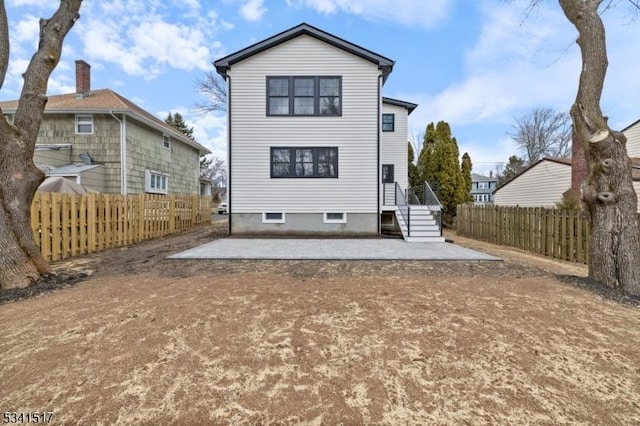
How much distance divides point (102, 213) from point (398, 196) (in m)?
11.8

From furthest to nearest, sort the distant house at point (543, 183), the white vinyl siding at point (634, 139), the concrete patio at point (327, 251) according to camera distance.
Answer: the white vinyl siding at point (634, 139)
the distant house at point (543, 183)
the concrete patio at point (327, 251)

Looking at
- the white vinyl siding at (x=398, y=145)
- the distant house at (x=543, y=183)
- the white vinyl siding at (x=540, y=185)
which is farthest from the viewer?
the white vinyl siding at (x=540, y=185)

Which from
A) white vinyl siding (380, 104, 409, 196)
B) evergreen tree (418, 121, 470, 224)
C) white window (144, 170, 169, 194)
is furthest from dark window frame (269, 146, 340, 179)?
white window (144, 170, 169, 194)

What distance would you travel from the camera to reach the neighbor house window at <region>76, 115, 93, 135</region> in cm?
1552

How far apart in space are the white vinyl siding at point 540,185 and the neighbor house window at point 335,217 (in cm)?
1414

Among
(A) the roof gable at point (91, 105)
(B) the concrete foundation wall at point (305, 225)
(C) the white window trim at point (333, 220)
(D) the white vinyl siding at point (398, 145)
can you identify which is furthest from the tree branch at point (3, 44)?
(D) the white vinyl siding at point (398, 145)

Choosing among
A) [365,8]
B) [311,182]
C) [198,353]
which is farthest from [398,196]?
[198,353]

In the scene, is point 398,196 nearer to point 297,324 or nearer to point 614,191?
point 614,191

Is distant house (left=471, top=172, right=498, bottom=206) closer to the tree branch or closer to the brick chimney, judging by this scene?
the brick chimney

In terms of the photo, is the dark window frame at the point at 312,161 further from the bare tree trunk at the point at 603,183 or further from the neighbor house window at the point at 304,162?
the bare tree trunk at the point at 603,183

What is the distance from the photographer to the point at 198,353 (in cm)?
318

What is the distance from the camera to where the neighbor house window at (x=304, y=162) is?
1230cm

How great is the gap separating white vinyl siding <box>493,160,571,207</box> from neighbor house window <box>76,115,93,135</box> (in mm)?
25818

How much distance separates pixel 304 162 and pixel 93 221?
288 inches
